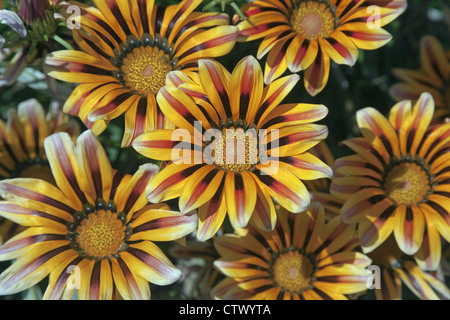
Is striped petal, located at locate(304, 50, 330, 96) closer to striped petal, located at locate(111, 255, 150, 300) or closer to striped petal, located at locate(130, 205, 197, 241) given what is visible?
striped petal, located at locate(130, 205, 197, 241)

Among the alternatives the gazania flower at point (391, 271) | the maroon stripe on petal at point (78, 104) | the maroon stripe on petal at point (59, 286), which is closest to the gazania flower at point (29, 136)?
the maroon stripe on petal at point (78, 104)

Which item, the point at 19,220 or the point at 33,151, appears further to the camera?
the point at 33,151

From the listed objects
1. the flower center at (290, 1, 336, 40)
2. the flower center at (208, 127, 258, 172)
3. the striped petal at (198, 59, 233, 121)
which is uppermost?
the flower center at (290, 1, 336, 40)

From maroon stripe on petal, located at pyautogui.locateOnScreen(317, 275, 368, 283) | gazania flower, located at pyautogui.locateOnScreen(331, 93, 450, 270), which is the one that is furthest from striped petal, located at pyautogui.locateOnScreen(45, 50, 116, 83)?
maroon stripe on petal, located at pyautogui.locateOnScreen(317, 275, 368, 283)

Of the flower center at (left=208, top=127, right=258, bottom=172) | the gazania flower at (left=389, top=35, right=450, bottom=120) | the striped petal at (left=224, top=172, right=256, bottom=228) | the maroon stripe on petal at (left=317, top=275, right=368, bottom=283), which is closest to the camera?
the striped petal at (left=224, top=172, right=256, bottom=228)

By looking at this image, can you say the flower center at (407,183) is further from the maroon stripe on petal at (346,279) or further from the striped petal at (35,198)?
the striped petal at (35,198)

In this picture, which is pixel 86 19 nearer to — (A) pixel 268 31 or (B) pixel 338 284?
(A) pixel 268 31

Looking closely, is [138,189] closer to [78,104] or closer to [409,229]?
[78,104]
